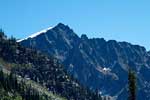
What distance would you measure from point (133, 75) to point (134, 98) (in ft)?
18.0

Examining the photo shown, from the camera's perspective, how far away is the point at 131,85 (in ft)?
351

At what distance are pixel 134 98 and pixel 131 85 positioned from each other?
3270mm

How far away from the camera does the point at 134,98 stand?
345ft

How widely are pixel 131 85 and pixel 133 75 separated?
2.36 meters

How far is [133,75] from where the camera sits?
108 meters
